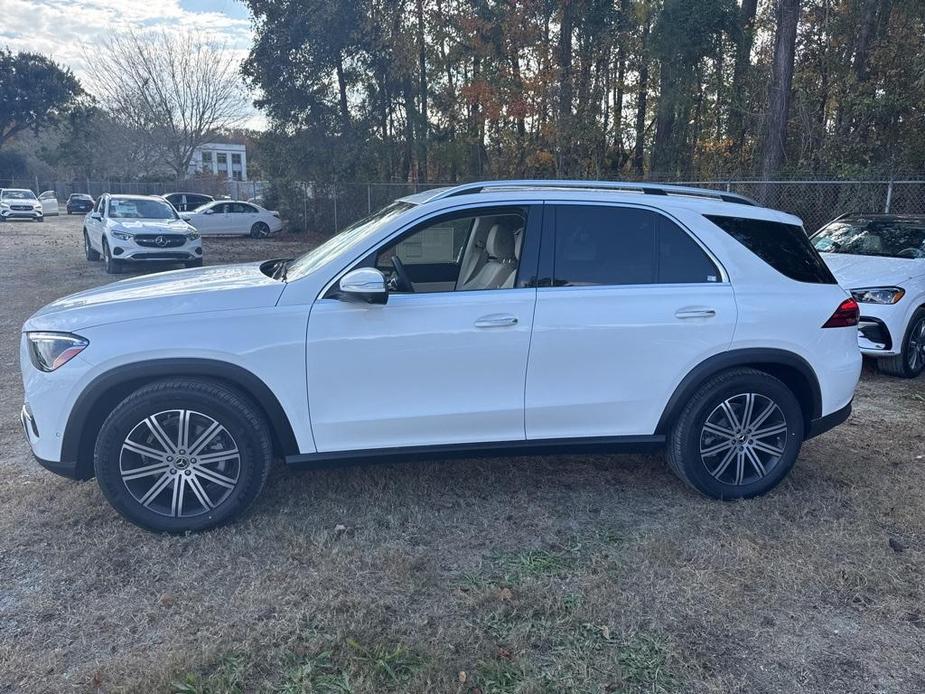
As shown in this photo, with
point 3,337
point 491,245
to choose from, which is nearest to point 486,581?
point 491,245

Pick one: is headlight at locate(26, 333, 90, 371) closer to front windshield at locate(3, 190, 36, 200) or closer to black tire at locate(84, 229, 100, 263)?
black tire at locate(84, 229, 100, 263)

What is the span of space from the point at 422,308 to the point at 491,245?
1.01 metres

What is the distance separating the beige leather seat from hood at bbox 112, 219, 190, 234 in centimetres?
1137

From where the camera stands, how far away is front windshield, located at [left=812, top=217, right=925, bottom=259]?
24.6ft

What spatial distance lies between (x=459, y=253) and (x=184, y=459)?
2.54 metres

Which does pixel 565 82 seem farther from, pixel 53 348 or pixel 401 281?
pixel 53 348

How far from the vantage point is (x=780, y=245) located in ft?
14.0

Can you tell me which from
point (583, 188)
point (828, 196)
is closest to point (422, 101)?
point (828, 196)

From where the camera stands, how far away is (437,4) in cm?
2052

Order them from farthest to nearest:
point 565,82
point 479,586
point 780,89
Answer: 1. point 565,82
2. point 780,89
3. point 479,586

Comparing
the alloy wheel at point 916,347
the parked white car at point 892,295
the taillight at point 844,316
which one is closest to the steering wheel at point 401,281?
the taillight at point 844,316

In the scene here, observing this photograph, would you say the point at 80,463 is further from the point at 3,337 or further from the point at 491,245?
the point at 3,337

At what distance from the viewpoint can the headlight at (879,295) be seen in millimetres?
6852

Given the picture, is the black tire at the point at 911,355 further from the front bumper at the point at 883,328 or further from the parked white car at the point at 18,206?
the parked white car at the point at 18,206
